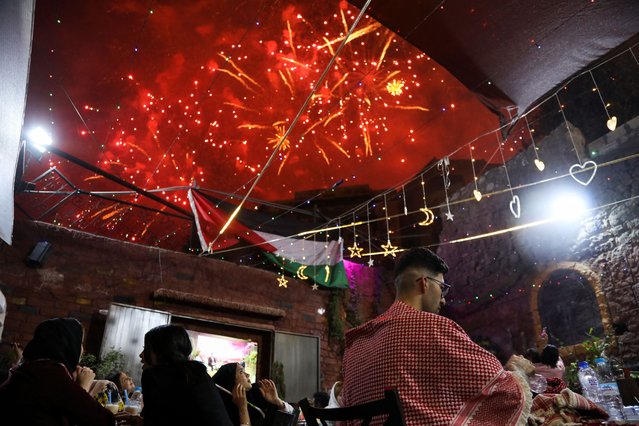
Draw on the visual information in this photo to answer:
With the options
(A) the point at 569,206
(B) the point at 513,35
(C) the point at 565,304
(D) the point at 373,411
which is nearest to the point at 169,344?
(D) the point at 373,411

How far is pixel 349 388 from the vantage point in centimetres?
190

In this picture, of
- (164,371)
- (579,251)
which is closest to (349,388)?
(164,371)

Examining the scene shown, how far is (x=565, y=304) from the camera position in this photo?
845 cm

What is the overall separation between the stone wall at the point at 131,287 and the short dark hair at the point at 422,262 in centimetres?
541

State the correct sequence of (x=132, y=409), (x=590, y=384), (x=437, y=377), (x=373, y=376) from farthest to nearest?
(x=132, y=409) → (x=590, y=384) → (x=373, y=376) → (x=437, y=377)

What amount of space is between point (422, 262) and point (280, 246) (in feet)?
19.0

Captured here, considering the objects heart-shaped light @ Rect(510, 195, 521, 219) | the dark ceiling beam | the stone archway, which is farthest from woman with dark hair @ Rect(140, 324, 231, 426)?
the stone archway

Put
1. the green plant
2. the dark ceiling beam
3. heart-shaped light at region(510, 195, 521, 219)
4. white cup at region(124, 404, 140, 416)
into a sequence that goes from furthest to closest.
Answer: heart-shaped light at region(510, 195, 521, 219)
the dark ceiling beam
the green plant
white cup at region(124, 404, 140, 416)

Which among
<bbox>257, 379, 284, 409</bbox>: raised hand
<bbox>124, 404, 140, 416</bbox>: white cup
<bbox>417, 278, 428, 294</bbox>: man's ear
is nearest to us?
<bbox>417, 278, 428, 294</bbox>: man's ear

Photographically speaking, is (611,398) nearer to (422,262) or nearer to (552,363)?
(552,363)

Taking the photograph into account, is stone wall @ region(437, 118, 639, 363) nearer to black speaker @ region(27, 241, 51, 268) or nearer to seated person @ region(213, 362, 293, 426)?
seated person @ region(213, 362, 293, 426)

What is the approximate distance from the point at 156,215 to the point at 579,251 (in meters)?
9.74

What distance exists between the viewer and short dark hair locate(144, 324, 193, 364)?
2420mm

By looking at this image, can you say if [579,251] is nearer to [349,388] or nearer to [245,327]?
[245,327]
